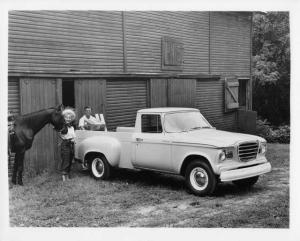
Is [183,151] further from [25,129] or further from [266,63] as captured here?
[266,63]

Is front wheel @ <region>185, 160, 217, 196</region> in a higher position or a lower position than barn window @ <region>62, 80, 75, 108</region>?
lower

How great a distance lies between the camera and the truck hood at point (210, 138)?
7.44 meters

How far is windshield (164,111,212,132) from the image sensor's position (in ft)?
26.8

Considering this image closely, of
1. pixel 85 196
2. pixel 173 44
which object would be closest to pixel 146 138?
pixel 85 196

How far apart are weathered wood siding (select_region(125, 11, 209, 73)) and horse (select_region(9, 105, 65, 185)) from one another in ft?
12.1

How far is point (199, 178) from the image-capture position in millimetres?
7684

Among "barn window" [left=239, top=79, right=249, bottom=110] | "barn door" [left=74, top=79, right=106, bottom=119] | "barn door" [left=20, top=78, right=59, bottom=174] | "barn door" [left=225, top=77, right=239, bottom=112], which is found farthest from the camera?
"barn window" [left=239, top=79, right=249, bottom=110]

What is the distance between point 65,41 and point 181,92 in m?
4.56

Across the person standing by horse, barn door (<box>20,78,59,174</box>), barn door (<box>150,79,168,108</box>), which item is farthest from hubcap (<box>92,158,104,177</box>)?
barn door (<box>150,79,168,108</box>)

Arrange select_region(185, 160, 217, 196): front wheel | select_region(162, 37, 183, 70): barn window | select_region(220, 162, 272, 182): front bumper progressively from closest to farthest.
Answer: select_region(220, 162, 272, 182): front bumper → select_region(185, 160, 217, 196): front wheel → select_region(162, 37, 183, 70): barn window

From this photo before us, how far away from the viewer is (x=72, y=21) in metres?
9.90

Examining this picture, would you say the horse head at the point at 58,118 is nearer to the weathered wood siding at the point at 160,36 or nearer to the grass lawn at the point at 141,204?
the grass lawn at the point at 141,204

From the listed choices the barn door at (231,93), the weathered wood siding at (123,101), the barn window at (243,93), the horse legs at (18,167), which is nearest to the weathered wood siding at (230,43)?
the barn door at (231,93)

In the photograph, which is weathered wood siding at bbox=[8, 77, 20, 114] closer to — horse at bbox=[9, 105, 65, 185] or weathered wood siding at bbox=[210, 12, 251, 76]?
horse at bbox=[9, 105, 65, 185]
